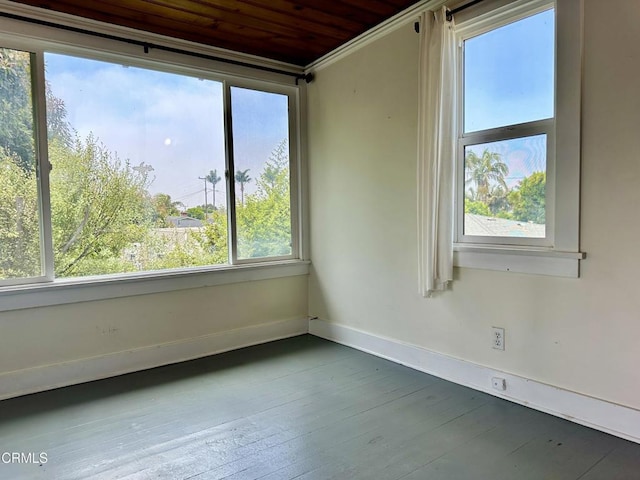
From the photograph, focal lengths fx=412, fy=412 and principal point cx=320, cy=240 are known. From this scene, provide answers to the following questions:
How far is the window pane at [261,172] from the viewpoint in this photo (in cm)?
350

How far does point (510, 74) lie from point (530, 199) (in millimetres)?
722

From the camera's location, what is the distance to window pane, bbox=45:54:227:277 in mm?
2770

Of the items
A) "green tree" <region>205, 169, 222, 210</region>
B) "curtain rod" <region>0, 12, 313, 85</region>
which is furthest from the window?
"green tree" <region>205, 169, 222, 210</region>

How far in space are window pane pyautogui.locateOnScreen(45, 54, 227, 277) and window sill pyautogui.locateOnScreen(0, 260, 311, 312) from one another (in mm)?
107

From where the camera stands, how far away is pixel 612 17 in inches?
74.7

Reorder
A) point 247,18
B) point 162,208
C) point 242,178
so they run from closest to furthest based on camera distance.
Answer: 1. point 247,18
2. point 162,208
3. point 242,178

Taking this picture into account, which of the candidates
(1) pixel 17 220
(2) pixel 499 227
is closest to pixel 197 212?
(1) pixel 17 220

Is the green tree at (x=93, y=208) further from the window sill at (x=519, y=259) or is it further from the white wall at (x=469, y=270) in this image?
the window sill at (x=519, y=259)

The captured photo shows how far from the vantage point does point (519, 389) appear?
2.31 meters

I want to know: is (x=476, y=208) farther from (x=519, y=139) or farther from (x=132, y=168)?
(x=132, y=168)

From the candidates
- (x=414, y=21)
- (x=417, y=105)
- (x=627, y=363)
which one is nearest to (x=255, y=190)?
(x=417, y=105)

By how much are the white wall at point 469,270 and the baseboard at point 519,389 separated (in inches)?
1.7

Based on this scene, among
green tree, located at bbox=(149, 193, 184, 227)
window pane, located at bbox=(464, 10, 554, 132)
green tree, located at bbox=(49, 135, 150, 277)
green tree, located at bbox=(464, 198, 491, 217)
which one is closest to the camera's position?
window pane, located at bbox=(464, 10, 554, 132)

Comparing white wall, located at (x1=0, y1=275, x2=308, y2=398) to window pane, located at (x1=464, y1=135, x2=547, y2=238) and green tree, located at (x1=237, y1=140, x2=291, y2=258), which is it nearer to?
green tree, located at (x1=237, y1=140, x2=291, y2=258)
